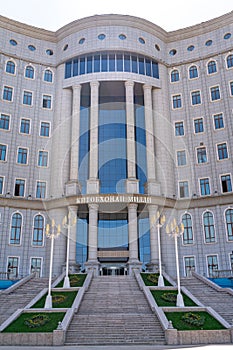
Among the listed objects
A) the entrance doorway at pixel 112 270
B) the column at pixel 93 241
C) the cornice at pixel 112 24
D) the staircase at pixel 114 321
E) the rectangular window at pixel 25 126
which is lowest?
the staircase at pixel 114 321

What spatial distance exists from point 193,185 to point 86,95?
59.2 feet

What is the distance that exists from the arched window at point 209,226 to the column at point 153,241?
5.51m

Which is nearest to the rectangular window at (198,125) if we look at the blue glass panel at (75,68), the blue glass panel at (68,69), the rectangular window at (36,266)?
the blue glass panel at (75,68)

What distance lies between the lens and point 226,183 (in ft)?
117

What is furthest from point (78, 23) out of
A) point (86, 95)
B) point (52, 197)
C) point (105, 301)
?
point (105, 301)

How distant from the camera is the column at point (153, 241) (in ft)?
109

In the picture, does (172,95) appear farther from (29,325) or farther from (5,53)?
(29,325)

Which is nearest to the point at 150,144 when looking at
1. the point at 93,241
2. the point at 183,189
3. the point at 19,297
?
the point at 183,189

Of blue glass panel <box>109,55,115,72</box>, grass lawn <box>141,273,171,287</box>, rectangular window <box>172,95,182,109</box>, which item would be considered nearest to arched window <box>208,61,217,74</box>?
rectangular window <box>172,95,182,109</box>

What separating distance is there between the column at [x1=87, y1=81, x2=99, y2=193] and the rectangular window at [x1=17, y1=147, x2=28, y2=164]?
7.76m

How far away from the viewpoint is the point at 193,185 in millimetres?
37156

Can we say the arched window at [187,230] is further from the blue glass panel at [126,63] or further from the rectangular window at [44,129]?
the rectangular window at [44,129]

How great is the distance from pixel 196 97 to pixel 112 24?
44.9 ft

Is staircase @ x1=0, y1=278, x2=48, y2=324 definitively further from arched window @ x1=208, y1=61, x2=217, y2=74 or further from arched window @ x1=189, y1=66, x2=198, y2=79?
arched window @ x1=208, y1=61, x2=217, y2=74
